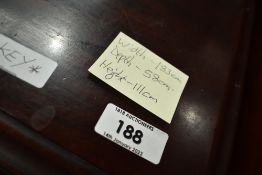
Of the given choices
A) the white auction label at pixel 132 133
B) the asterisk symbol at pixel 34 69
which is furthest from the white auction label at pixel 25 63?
the white auction label at pixel 132 133

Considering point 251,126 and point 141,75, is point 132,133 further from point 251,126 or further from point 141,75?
point 251,126

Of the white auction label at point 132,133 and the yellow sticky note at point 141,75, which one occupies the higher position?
the yellow sticky note at point 141,75

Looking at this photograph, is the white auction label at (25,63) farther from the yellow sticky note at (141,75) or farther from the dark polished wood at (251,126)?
the dark polished wood at (251,126)

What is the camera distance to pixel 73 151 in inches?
15.6

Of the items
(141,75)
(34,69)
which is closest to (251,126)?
(141,75)

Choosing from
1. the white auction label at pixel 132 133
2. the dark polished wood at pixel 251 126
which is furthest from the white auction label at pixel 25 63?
the dark polished wood at pixel 251 126

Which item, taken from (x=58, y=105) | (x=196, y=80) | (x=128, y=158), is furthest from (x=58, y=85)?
(x=196, y=80)

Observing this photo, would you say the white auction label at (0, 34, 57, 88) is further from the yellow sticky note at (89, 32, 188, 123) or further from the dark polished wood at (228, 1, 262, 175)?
the dark polished wood at (228, 1, 262, 175)

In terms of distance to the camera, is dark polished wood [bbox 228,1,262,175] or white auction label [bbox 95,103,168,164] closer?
white auction label [bbox 95,103,168,164]

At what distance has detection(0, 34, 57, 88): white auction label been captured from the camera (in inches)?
16.6

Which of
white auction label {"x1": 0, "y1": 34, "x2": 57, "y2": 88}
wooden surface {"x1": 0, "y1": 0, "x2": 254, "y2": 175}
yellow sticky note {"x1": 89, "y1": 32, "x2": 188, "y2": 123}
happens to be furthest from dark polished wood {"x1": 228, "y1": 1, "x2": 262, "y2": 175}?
white auction label {"x1": 0, "y1": 34, "x2": 57, "y2": 88}

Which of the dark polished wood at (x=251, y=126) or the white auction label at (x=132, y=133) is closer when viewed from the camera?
the white auction label at (x=132, y=133)

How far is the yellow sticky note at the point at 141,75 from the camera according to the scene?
472mm

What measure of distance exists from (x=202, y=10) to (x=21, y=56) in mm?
412
